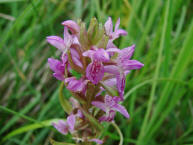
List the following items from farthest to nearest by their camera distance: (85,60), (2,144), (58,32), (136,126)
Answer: (58,32), (136,126), (2,144), (85,60)

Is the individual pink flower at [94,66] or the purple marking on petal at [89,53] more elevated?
the purple marking on petal at [89,53]

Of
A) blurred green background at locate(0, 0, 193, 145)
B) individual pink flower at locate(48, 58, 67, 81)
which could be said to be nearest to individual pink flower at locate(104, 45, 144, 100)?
individual pink flower at locate(48, 58, 67, 81)

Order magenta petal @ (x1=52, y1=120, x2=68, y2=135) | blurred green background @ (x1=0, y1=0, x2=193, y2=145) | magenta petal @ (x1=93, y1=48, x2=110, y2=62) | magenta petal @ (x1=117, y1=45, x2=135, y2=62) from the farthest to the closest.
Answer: blurred green background @ (x1=0, y1=0, x2=193, y2=145), magenta petal @ (x1=52, y1=120, x2=68, y2=135), magenta petal @ (x1=117, y1=45, x2=135, y2=62), magenta petal @ (x1=93, y1=48, x2=110, y2=62)

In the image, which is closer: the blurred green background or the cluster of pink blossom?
the cluster of pink blossom

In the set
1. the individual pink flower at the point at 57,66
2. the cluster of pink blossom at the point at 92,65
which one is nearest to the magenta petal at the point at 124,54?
the cluster of pink blossom at the point at 92,65

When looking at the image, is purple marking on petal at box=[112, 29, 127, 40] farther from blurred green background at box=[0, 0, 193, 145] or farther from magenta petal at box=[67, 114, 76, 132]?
blurred green background at box=[0, 0, 193, 145]

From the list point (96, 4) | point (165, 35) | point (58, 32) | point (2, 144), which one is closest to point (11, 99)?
point (2, 144)

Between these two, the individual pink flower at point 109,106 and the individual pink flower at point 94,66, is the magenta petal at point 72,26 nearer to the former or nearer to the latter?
the individual pink flower at point 94,66

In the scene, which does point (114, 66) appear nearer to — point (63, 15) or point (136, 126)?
point (136, 126)
